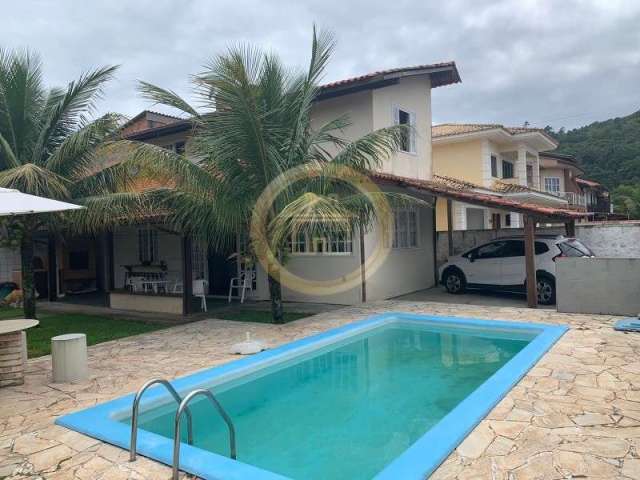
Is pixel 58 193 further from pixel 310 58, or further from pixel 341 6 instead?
pixel 341 6

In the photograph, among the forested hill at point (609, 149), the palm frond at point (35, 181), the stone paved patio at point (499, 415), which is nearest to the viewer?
the stone paved patio at point (499, 415)

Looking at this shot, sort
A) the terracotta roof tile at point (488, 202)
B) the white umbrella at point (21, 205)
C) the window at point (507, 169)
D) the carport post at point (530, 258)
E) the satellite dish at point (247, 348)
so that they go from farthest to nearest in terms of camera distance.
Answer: the window at point (507, 169), the carport post at point (530, 258), the terracotta roof tile at point (488, 202), the satellite dish at point (247, 348), the white umbrella at point (21, 205)

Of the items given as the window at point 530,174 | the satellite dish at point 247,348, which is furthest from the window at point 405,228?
the window at point 530,174

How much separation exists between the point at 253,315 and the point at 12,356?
5.99 metres

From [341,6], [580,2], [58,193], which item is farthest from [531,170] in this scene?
[58,193]

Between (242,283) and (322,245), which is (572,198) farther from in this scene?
(242,283)

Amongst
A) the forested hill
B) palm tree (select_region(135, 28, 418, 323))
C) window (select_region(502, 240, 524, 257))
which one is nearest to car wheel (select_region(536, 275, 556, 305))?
window (select_region(502, 240, 524, 257))

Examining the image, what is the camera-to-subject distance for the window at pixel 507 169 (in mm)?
25094

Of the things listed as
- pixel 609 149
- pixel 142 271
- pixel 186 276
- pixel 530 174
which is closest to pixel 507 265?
pixel 186 276

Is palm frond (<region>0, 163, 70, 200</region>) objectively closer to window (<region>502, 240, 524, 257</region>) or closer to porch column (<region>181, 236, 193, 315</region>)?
porch column (<region>181, 236, 193, 315</region>)

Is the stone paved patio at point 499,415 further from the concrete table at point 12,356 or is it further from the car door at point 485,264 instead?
the car door at point 485,264

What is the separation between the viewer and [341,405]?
6340mm

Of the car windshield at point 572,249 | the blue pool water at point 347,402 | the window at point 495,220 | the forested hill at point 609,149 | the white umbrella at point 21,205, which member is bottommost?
the blue pool water at point 347,402

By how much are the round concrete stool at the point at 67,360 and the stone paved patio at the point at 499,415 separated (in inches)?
7.0
